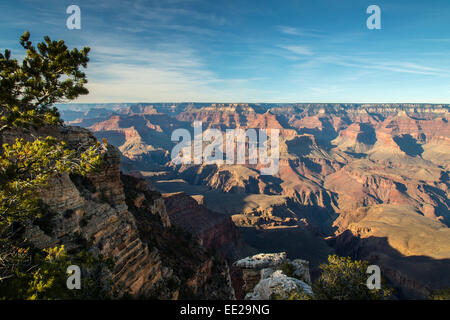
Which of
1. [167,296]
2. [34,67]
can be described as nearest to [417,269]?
[167,296]

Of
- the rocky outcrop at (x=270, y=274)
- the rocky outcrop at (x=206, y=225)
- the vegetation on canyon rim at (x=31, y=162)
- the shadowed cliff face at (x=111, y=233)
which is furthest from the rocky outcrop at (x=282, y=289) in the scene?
the rocky outcrop at (x=206, y=225)

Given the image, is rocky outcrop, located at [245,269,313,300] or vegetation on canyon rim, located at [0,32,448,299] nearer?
vegetation on canyon rim, located at [0,32,448,299]

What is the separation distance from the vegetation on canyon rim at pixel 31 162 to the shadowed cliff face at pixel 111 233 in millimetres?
1105

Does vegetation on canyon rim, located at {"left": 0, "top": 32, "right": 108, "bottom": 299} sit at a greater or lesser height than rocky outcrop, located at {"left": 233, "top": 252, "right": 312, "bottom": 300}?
greater

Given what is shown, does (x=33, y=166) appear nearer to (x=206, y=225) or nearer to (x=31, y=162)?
(x=31, y=162)

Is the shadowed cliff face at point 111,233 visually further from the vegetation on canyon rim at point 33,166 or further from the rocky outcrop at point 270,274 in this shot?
the rocky outcrop at point 270,274

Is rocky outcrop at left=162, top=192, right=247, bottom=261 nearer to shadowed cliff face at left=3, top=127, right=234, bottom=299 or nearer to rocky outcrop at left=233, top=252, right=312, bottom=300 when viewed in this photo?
shadowed cliff face at left=3, top=127, right=234, bottom=299

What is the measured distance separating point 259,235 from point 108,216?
243 ft

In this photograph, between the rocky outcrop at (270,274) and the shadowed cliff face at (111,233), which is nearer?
the shadowed cliff face at (111,233)

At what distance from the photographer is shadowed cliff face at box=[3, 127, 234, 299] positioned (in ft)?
40.5

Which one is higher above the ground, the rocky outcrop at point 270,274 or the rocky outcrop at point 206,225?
Result: the rocky outcrop at point 270,274

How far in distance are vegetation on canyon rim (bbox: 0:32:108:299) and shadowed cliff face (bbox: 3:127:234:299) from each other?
1.10 meters

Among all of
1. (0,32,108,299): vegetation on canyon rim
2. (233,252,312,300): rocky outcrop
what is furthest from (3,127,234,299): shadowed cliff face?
(233,252,312,300): rocky outcrop

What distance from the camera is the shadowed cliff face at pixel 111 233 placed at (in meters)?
12.4
